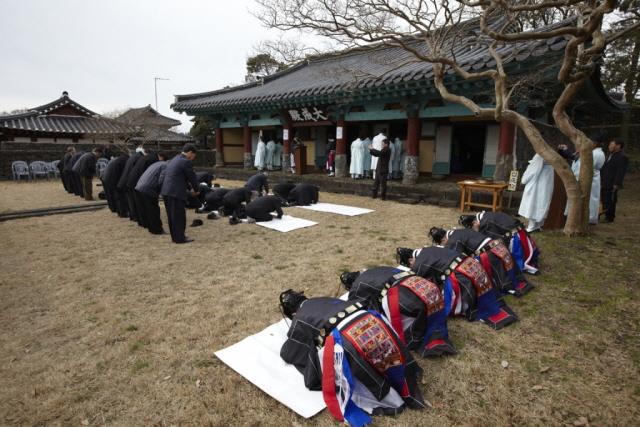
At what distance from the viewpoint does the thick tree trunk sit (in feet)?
17.8

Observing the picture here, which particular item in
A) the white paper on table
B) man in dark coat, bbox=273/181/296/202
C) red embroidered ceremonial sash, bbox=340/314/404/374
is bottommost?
the white paper on table

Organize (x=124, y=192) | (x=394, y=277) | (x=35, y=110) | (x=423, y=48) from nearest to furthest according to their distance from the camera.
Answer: (x=394, y=277) → (x=124, y=192) → (x=423, y=48) → (x=35, y=110)

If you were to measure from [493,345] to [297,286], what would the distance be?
2.12 m

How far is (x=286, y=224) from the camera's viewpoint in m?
7.23

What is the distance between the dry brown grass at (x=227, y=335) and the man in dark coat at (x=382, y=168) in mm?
4284

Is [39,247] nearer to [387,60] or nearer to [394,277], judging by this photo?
[394,277]

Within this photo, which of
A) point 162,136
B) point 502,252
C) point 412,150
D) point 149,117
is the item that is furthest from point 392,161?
point 149,117

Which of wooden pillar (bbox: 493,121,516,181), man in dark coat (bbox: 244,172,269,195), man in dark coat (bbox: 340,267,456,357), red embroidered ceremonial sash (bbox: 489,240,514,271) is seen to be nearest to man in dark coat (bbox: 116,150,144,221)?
man in dark coat (bbox: 244,172,269,195)

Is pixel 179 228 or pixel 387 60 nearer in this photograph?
pixel 179 228

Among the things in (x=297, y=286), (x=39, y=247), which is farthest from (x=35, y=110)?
(x=297, y=286)

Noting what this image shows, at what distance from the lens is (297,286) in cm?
412

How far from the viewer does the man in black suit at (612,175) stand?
6770mm

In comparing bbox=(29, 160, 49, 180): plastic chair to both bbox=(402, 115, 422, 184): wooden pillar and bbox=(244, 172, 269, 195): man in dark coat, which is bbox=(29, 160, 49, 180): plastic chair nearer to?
bbox=(244, 172, 269, 195): man in dark coat

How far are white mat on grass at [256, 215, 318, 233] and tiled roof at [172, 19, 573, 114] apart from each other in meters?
3.57
